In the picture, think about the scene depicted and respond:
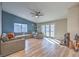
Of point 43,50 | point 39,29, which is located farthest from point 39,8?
point 43,50

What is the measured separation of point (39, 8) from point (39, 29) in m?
0.53

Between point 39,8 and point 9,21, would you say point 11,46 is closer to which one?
point 9,21

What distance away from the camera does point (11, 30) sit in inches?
113

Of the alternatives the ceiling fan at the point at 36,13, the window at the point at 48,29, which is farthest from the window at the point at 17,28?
the window at the point at 48,29

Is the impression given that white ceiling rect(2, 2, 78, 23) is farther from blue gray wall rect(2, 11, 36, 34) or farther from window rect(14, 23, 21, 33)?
window rect(14, 23, 21, 33)

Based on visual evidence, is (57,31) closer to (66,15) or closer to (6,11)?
(66,15)

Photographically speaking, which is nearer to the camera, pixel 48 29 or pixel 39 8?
pixel 39 8

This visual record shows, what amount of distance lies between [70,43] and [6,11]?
68.9 inches

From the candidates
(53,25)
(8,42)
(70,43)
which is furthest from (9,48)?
(70,43)

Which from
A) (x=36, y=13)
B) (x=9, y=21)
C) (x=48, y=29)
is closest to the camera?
(x=9, y=21)

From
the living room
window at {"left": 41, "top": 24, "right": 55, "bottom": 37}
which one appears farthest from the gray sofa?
window at {"left": 41, "top": 24, "right": 55, "bottom": 37}

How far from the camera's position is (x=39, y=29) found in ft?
9.86

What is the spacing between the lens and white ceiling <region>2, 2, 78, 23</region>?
9.29ft

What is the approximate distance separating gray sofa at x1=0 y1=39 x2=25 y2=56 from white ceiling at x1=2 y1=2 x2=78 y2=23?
0.67m
